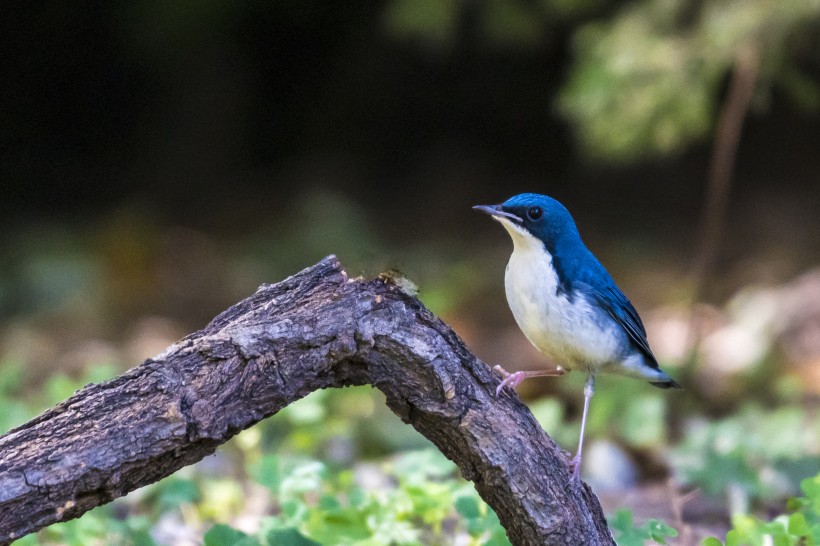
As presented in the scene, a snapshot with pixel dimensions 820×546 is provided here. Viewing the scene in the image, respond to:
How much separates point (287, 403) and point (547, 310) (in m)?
0.87

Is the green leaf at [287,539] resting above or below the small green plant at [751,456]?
below

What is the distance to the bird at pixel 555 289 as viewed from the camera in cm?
287

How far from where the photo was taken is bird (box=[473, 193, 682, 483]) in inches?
113

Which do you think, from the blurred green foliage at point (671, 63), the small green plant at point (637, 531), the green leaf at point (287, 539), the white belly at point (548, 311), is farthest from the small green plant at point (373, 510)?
the blurred green foliage at point (671, 63)

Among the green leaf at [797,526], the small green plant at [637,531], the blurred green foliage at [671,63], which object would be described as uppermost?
the blurred green foliage at [671,63]

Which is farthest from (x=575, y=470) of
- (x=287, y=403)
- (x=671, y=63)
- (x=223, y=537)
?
(x=671, y=63)

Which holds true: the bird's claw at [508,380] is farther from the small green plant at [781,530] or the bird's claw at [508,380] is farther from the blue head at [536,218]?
the small green plant at [781,530]

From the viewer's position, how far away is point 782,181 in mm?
9562

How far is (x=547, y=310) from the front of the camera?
286cm

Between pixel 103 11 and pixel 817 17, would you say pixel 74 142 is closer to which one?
pixel 103 11

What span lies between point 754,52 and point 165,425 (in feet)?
13.2

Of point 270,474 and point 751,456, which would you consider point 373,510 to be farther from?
point 751,456

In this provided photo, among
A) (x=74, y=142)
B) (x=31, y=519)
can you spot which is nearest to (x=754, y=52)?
(x=31, y=519)

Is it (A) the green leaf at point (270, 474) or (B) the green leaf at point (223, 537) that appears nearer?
(B) the green leaf at point (223, 537)
